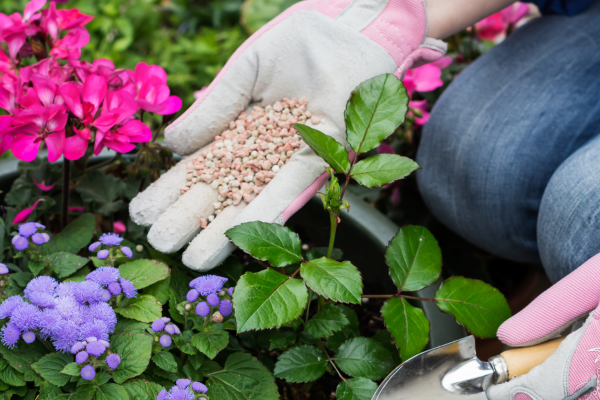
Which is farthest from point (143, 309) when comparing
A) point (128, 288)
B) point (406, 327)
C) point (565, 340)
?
point (565, 340)

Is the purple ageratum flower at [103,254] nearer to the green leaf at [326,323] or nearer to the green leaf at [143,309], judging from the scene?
the green leaf at [143,309]

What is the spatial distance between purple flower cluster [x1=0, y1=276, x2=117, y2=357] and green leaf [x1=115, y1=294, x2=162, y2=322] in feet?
0.18

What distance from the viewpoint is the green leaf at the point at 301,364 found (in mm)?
709

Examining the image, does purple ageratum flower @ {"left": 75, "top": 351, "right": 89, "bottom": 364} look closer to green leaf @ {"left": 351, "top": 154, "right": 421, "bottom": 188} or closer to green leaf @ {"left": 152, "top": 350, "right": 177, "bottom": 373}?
green leaf @ {"left": 152, "top": 350, "right": 177, "bottom": 373}

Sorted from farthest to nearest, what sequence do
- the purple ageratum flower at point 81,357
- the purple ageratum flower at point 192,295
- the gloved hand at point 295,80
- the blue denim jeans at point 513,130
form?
the blue denim jeans at point 513,130, the gloved hand at point 295,80, the purple ageratum flower at point 192,295, the purple ageratum flower at point 81,357

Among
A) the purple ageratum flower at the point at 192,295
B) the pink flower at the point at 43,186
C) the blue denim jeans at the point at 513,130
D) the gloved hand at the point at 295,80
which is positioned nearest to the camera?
the purple ageratum flower at the point at 192,295

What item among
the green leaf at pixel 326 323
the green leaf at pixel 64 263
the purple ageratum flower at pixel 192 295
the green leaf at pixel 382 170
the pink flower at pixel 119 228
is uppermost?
the green leaf at pixel 382 170

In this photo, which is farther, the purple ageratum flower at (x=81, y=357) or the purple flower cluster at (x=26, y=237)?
the purple flower cluster at (x=26, y=237)

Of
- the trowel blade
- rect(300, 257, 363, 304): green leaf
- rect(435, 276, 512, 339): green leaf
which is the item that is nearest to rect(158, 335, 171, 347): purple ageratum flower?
rect(300, 257, 363, 304): green leaf

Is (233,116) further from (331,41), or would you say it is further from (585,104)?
(585,104)

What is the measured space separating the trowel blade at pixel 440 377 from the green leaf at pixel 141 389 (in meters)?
0.32

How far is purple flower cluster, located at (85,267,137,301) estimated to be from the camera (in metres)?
0.65

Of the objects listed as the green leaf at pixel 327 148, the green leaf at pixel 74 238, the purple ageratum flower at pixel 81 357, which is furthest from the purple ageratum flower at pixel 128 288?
the green leaf at pixel 327 148

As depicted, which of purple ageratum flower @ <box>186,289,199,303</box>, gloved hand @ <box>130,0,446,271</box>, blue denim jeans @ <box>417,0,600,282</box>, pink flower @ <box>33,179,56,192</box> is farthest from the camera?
blue denim jeans @ <box>417,0,600,282</box>
